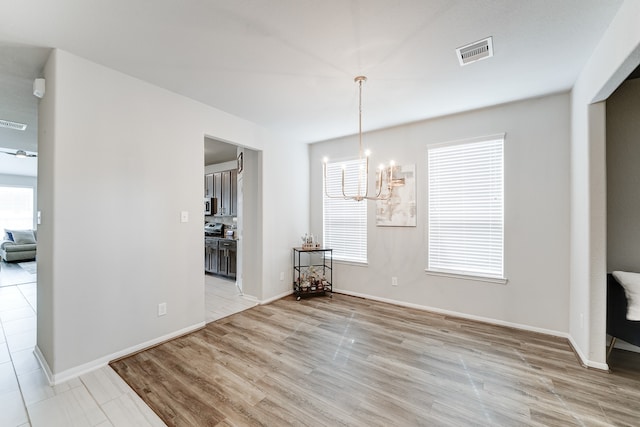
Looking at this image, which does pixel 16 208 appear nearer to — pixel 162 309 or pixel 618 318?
pixel 162 309

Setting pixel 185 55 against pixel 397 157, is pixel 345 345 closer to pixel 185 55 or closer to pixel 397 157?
pixel 397 157

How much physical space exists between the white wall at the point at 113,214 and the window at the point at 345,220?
229 cm

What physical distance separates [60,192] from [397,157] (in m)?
3.93

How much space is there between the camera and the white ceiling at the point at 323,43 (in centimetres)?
175

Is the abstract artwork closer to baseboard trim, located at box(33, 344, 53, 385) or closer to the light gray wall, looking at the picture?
the light gray wall

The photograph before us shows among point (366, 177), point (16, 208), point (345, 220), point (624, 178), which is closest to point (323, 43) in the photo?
point (366, 177)

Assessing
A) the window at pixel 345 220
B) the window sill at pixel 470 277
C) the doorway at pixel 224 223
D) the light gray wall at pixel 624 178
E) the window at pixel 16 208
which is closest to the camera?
the light gray wall at pixel 624 178

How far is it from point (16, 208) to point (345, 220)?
11177 mm

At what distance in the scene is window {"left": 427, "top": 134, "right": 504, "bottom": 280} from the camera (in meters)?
3.36

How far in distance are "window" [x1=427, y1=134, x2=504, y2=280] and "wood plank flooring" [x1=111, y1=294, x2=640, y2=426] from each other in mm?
831

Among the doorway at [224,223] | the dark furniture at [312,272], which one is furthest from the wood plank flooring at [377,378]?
the doorway at [224,223]

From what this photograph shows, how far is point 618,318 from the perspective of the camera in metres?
2.37

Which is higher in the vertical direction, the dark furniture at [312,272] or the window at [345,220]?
the window at [345,220]

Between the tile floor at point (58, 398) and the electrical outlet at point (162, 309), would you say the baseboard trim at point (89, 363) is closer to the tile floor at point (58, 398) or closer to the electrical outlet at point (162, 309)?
the tile floor at point (58, 398)
